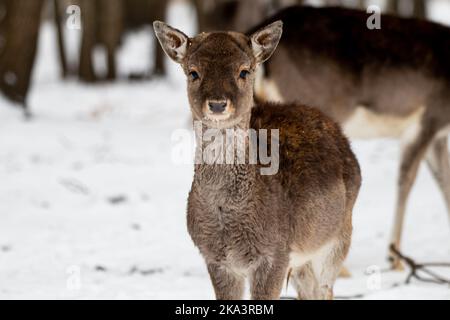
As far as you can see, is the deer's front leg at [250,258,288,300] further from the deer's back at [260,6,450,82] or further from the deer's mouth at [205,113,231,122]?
the deer's back at [260,6,450,82]

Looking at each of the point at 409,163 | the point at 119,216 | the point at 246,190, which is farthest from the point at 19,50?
the point at 246,190

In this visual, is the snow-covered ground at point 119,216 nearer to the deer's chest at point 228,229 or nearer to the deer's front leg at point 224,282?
the deer's front leg at point 224,282

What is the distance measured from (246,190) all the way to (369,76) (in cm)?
378

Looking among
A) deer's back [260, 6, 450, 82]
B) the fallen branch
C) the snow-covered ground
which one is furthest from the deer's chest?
deer's back [260, 6, 450, 82]

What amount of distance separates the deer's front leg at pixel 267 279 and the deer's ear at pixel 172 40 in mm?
1389

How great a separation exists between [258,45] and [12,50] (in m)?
9.32

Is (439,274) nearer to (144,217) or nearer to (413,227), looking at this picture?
(413,227)

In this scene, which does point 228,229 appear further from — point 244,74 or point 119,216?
point 119,216

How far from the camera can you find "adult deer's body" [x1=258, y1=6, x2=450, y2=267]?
8.11 meters

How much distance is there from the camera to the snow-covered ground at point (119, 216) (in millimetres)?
6883

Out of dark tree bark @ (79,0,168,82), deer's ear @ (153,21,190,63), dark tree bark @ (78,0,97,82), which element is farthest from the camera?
dark tree bark @ (79,0,168,82)

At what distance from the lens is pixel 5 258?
754 centimetres

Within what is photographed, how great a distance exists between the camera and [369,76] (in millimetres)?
8195
